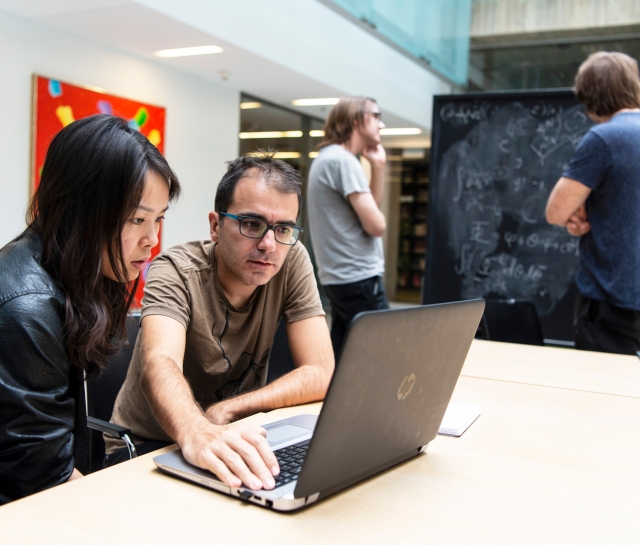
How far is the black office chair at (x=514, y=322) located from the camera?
8.86ft

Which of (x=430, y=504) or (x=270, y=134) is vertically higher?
(x=270, y=134)

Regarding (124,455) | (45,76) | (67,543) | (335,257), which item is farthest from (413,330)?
(45,76)

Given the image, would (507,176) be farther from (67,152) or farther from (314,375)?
(67,152)

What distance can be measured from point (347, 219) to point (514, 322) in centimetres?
84

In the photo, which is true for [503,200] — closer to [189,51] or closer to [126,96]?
[189,51]

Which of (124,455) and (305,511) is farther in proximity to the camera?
(124,455)

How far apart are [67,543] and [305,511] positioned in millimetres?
289

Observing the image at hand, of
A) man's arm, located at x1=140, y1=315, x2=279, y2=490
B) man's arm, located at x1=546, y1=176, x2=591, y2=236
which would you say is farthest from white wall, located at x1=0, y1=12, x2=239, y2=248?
man's arm, located at x1=140, y1=315, x2=279, y2=490

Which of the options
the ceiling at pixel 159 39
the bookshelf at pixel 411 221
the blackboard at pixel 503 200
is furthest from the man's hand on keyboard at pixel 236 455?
the bookshelf at pixel 411 221

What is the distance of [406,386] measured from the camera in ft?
3.03

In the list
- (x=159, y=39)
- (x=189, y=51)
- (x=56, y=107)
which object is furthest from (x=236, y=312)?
(x=189, y=51)

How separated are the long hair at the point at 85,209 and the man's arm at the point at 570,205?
66.9 inches

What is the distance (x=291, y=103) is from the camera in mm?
6512

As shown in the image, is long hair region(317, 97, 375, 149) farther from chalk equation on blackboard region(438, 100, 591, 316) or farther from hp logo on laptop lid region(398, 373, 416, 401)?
hp logo on laptop lid region(398, 373, 416, 401)
